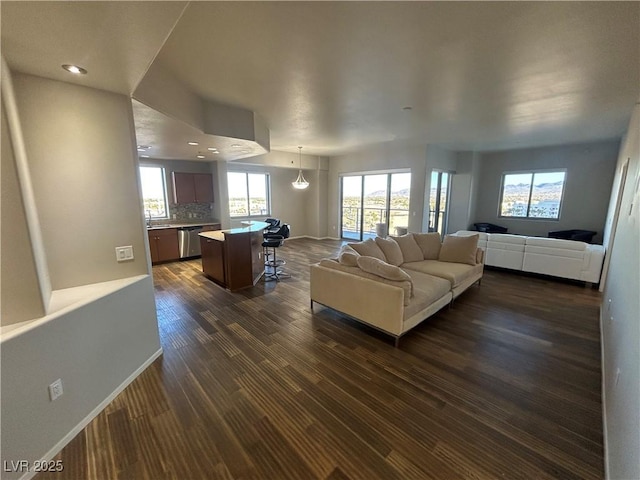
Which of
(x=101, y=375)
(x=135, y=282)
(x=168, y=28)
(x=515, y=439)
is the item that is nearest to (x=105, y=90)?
(x=168, y=28)

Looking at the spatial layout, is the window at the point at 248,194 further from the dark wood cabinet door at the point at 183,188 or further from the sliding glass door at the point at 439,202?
the sliding glass door at the point at 439,202

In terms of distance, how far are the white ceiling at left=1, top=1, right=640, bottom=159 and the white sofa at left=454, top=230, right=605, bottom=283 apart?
219 cm

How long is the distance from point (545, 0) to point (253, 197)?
7.68 metres

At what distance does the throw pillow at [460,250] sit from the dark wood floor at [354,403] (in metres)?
1.03

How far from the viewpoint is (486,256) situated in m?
5.73

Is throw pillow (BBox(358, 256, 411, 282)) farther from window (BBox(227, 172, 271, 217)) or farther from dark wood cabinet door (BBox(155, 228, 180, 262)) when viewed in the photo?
window (BBox(227, 172, 271, 217))

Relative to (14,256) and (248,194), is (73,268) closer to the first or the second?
(14,256)

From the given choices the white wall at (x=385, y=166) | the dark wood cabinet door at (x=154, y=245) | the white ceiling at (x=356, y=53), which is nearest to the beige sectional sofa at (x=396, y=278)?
the white ceiling at (x=356, y=53)

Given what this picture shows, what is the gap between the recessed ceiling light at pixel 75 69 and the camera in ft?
5.78

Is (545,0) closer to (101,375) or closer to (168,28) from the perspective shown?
(168,28)

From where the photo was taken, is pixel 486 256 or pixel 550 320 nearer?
pixel 550 320

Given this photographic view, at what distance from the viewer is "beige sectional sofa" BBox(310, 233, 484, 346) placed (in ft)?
9.39

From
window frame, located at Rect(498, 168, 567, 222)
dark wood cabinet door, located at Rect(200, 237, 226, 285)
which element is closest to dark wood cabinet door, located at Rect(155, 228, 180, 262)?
dark wood cabinet door, located at Rect(200, 237, 226, 285)

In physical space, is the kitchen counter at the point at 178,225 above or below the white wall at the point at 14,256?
below
